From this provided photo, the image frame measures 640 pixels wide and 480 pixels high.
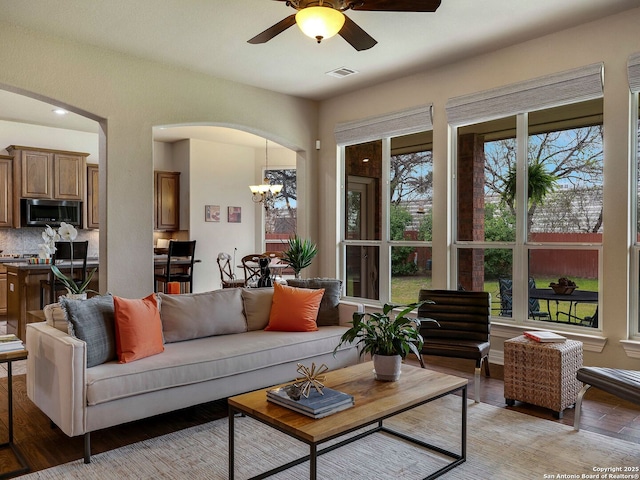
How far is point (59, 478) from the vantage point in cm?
250

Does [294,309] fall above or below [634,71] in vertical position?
below

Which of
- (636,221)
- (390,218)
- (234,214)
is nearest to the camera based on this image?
(636,221)

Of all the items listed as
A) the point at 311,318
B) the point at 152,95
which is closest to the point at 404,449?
the point at 311,318

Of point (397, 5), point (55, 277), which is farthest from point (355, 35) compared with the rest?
point (55, 277)

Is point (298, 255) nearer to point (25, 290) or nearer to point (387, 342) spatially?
point (387, 342)

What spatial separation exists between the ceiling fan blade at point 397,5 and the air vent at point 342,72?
2.23m

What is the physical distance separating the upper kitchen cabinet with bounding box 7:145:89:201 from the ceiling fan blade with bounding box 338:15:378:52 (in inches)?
245

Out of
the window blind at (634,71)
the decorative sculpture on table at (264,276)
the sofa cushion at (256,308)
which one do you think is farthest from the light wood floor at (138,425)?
the window blind at (634,71)

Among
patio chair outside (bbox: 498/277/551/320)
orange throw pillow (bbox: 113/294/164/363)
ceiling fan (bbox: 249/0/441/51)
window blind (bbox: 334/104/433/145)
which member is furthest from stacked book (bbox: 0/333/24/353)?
window blind (bbox: 334/104/433/145)

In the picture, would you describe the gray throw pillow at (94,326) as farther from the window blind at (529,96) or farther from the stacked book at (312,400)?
the window blind at (529,96)

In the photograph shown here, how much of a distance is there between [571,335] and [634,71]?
2194mm

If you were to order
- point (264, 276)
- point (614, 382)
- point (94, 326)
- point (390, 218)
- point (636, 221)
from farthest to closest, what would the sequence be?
point (390, 218), point (264, 276), point (636, 221), point (94, 326), point (614, 382)

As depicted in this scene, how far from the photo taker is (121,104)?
4.67 meters

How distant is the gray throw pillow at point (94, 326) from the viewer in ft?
9.57
